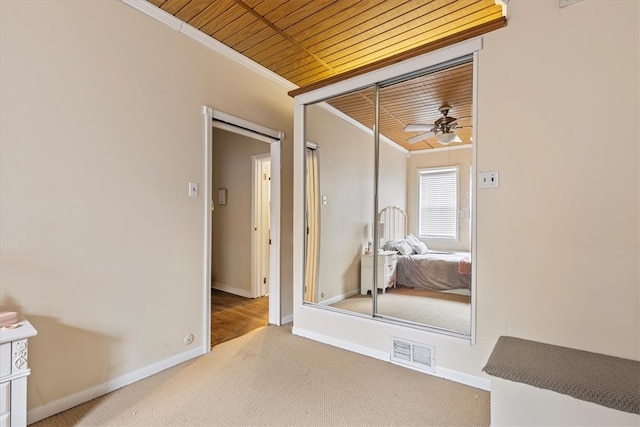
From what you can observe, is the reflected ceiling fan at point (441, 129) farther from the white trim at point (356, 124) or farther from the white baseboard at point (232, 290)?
the white baseboard at point (232, 290)

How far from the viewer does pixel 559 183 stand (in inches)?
73.5

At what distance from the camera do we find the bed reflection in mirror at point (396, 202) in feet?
8.55

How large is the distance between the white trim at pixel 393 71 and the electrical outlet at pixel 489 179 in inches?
33.9

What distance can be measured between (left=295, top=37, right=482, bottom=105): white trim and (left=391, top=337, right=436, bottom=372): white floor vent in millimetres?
2130

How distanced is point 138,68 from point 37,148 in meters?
0.87

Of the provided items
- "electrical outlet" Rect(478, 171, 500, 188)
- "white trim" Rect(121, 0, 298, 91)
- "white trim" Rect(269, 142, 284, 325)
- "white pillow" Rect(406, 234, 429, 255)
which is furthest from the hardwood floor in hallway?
"white trim" Rect(121, 0, 298, 91)

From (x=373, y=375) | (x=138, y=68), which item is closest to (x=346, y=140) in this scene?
(x=138, y=68)

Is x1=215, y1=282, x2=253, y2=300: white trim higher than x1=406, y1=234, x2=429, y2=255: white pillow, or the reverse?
x1=406, y1=234, x2=429, y2=255: white pillow

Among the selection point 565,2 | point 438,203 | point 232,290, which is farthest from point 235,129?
point 232,290

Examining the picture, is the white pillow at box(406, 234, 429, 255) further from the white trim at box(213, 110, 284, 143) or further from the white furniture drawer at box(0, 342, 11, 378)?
the white furniture drawer at box(0, 342, 11, 378)

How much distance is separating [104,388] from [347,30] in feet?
10.6

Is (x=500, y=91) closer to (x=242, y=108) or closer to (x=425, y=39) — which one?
(x=425, y=39)

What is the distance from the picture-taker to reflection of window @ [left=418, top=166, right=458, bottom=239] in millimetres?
2775

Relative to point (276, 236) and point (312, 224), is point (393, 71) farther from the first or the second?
point (276, 236)
